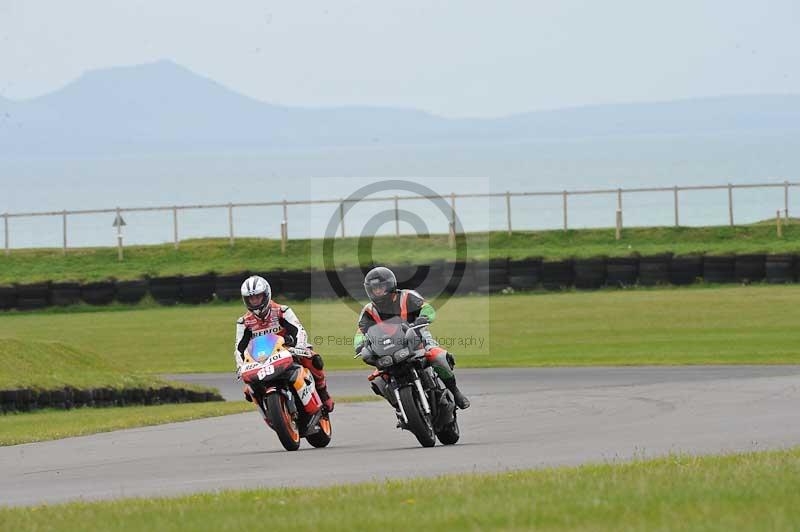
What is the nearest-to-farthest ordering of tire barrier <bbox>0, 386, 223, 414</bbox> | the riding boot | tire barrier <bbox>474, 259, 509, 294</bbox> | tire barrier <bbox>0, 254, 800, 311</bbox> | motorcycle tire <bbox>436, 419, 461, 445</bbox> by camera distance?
the riding boot → motorcycle tire <bbox>436, 419, 461, 445</bbox> → tire barrier <bbox>0, 386, 223, 414</bbox> → tire barrier <bbox>0, 254, 800, 311</bbox> → tire barrier <bbox>474, 259, 509, 294</bbox>

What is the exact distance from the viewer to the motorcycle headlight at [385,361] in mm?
13016

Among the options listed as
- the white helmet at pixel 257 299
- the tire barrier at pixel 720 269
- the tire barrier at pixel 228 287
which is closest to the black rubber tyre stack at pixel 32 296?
the tire barrier at pixel 228 287

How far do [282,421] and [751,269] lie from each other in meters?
27.1

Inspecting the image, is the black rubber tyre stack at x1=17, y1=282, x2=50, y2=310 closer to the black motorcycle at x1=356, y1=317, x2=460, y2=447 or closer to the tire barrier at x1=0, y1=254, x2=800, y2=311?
the tire barrier at x1=0, y1=254, x2=800, y2=311

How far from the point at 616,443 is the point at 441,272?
26470mm

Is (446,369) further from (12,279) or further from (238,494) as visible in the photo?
(12,279)

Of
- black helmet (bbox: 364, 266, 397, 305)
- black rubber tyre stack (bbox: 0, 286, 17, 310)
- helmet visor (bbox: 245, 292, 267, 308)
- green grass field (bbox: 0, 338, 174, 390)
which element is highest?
black helmet (bbox: 364, 266, 397, 305)

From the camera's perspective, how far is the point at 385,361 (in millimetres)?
13039

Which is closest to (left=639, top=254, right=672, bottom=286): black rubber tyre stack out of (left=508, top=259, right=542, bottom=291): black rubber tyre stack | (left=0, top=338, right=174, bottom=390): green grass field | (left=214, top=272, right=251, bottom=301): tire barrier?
(left=508, top=259, right=542, bottom=291): black rubber tyre stack

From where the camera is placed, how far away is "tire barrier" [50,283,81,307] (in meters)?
40.9

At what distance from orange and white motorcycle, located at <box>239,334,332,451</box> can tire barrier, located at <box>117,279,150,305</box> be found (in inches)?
1075

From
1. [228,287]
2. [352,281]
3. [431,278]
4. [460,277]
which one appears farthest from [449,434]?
[228,287]

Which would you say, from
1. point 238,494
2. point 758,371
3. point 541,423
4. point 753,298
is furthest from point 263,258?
point 238,494

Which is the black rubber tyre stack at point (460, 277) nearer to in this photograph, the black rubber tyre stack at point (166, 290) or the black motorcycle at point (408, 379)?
the black rubber tyre stack at point (166, 290)
